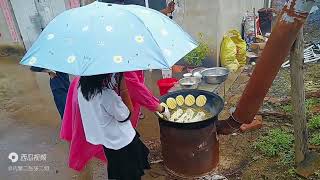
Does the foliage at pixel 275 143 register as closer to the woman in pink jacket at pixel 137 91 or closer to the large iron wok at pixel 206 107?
the large iron wok at pixel 206 107

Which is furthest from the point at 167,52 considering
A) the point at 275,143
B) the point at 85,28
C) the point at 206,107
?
the point at 275,143

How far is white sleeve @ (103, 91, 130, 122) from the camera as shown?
317cm

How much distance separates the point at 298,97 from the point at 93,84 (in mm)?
2742

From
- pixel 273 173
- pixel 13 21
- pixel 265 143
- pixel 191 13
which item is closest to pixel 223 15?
pixel 191 13

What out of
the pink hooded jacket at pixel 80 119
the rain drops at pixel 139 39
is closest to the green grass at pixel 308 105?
the pink hooded jacket at pixel 80 119

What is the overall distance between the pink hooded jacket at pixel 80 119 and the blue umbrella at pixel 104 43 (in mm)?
675

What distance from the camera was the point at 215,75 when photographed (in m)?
6.79

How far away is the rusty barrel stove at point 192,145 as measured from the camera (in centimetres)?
443

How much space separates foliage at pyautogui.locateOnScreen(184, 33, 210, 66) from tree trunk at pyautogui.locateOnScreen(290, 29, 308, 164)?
3.78 m

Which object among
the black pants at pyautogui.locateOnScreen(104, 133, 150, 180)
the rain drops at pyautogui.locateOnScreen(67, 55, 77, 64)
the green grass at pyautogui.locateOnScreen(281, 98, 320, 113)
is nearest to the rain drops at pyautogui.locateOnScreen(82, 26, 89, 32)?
the rain drops at pyautogui.locateOnScreen(67, 55, 77, 64)

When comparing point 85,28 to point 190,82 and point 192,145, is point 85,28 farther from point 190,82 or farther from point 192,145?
point 190,82

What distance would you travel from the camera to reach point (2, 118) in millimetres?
7465

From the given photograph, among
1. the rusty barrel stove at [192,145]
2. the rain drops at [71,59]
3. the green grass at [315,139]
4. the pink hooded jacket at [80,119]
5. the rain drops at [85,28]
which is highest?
the rain drops at [85,28]

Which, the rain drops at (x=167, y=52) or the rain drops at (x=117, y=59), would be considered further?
Answer: the rain drops at (x=167, y=52)
